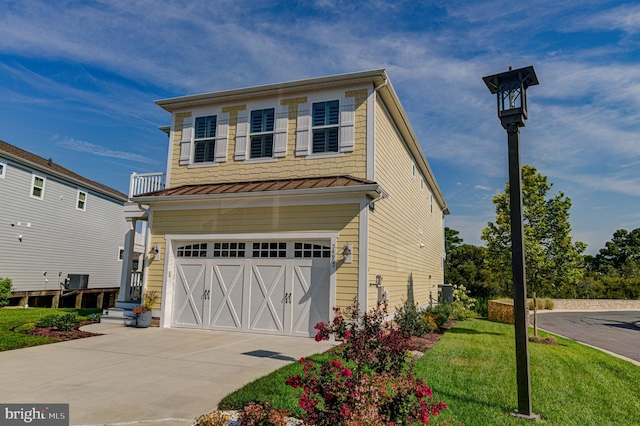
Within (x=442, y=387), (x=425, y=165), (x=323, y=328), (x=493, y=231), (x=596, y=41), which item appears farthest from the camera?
(x=425, y=165)

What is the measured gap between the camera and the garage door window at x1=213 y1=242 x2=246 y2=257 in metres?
11.1

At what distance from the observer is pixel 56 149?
22.8m

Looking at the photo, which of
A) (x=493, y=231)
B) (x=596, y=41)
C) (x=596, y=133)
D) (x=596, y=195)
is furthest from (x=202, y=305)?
(x=596, y=195)

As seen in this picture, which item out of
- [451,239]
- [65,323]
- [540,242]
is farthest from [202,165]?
[451,239]

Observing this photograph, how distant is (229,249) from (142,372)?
518 centimetres

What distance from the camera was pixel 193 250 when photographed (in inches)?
462

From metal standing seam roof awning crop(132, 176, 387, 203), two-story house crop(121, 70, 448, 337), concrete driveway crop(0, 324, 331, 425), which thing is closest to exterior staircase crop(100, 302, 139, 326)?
two-story house crop(121, 70, 448, 337)

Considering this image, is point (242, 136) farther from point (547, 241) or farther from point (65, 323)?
point (547, 241)

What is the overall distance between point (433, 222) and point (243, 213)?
14.7 meters

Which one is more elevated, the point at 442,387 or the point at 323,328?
the point at 323,328

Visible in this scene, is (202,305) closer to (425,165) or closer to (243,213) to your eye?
(243,213)

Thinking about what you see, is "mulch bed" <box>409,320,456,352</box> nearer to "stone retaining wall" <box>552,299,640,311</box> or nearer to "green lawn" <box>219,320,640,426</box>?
"green lawn" <box>219,320,640,426</box>

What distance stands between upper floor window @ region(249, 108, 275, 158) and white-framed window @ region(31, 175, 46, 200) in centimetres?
1460

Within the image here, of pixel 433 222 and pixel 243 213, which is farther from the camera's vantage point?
pixel 433 222
